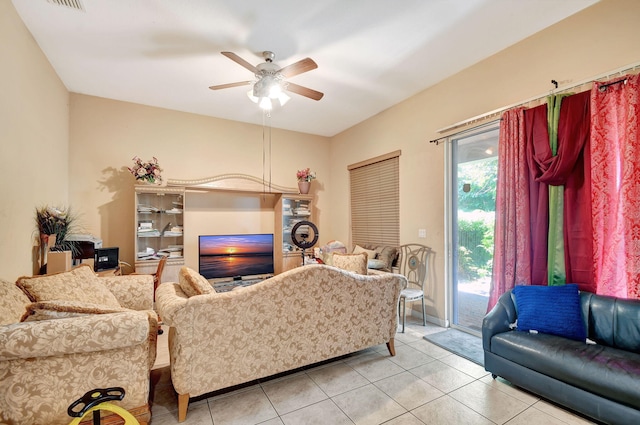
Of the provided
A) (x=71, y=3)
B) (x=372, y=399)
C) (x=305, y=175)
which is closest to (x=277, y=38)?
(x=71, y=3)

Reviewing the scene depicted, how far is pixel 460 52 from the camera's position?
9.61 feet

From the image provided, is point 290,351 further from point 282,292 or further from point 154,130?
point 154,130

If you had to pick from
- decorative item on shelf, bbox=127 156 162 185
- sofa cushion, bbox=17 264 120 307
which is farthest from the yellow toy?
decorative item on shelf, bbox=127 156 162 185

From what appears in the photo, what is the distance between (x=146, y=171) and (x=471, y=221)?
4309 mm

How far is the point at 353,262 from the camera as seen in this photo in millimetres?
3021

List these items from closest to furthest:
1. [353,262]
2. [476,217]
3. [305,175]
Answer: [353,262]
[476,217]
[305,175]

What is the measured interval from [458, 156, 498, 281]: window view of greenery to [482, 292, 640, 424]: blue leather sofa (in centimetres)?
87

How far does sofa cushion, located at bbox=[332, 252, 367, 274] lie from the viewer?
2968 millimetres

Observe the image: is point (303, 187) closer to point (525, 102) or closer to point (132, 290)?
point (132, 290)

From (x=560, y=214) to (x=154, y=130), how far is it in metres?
5.15

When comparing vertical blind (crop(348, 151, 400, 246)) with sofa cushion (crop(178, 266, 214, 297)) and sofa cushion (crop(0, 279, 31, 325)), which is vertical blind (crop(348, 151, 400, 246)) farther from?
sofa cushion (crop(0, 279, 31, 325))

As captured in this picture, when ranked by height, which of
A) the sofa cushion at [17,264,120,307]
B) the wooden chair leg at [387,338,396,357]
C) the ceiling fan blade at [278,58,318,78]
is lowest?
the wooden chair leg at [387,338,396,357]

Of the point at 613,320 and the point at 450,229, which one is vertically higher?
the point at 450,229

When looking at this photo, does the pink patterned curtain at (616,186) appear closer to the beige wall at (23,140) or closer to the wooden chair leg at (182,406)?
the wooden chair leg at (182,406)
